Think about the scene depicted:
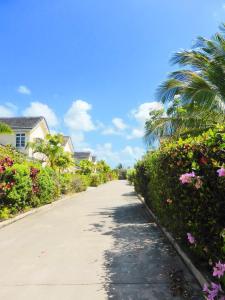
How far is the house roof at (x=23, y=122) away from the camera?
45719 millimetres

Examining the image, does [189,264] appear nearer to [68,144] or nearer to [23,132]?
[23,132]

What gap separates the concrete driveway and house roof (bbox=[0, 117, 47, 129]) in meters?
34.6

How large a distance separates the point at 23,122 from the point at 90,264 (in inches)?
1622

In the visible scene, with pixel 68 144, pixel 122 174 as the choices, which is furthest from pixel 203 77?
pixel 122 174

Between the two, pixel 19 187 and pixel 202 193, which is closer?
pixel 202 193

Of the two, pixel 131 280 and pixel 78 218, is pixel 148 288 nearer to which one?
pixel 131 280

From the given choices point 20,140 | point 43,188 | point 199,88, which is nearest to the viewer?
point 199,88

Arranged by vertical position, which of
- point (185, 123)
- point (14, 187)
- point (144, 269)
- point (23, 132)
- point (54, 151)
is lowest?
point (144, 269)

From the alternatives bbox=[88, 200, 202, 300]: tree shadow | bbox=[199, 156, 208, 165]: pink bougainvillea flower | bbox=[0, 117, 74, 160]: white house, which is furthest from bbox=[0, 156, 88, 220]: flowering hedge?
bbox=[0, 117, 74, 160]: white house

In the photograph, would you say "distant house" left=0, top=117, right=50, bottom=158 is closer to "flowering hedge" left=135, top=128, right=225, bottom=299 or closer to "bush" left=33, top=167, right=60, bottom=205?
"bush" left=33, top=167, right=60, bottom=205

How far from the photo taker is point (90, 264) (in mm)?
7508

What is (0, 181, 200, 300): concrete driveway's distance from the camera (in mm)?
5785

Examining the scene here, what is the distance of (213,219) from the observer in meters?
5.50

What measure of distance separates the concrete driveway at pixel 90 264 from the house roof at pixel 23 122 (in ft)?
113
